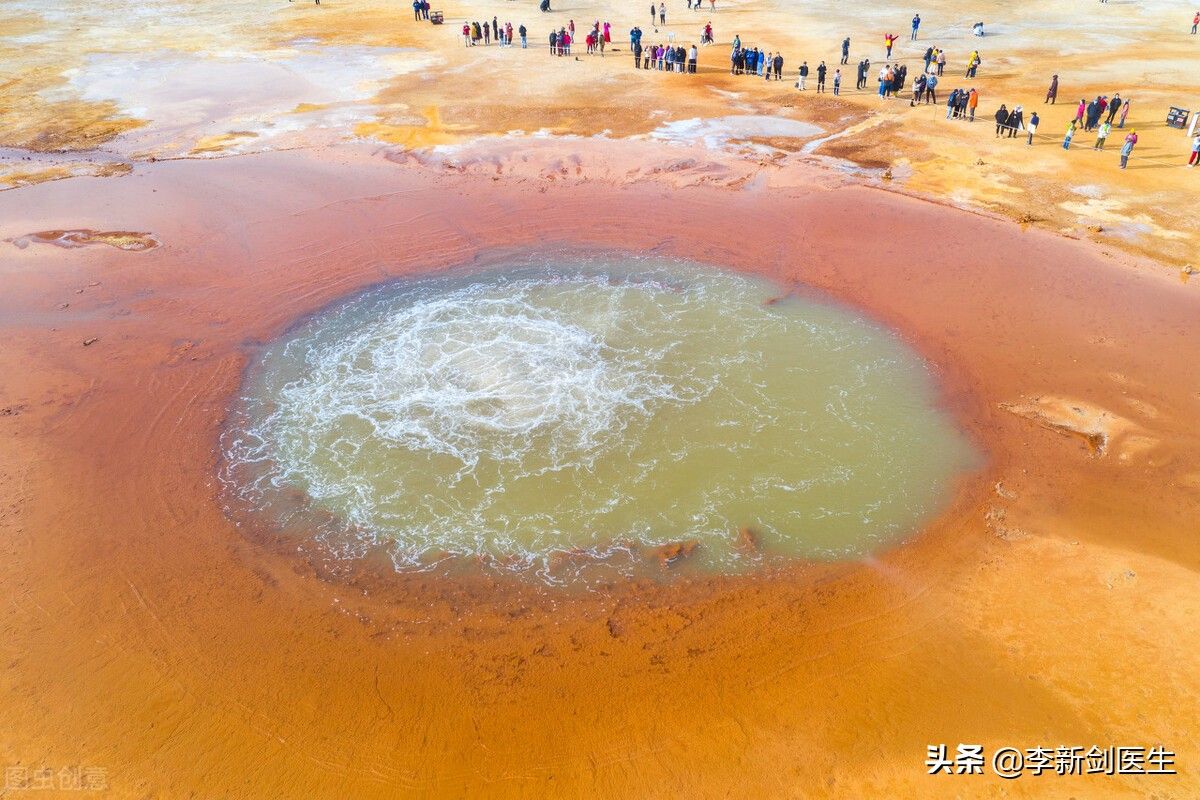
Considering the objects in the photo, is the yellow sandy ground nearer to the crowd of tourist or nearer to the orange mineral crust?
the crowd of tourist

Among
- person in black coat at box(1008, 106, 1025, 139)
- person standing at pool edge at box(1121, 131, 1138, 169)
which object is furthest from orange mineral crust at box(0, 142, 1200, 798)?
person in black coat at box(1008, 106, 1025, 139)

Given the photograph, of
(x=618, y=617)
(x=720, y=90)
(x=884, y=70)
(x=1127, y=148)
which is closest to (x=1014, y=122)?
(x=1127, y=148)

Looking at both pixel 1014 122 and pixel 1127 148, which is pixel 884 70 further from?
pixel 1127 148

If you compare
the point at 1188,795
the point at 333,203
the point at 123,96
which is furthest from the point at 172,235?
the point at 1188,795

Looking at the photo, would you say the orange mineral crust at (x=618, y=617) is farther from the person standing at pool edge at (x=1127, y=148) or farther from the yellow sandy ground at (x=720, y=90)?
the person standing at pool edge at (x=1127, y=148)

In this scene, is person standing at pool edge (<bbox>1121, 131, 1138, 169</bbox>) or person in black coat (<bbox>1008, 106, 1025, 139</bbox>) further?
person in black coat (<bbox>1008, 106, 1025, 139</bbox>)
